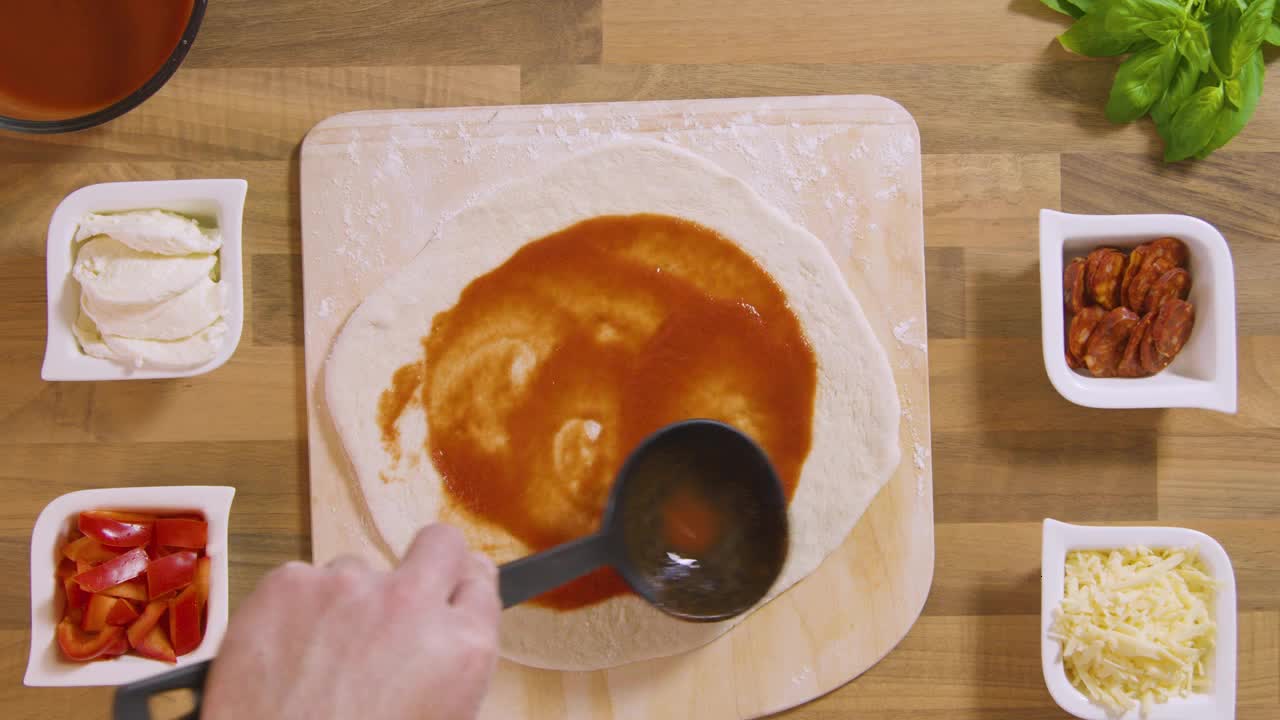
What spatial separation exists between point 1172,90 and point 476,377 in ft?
4.37

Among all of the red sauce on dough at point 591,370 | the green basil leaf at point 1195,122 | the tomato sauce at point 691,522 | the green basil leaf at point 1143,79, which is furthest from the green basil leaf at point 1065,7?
the tomato sauce at point 691,522

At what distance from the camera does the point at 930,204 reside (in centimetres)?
158

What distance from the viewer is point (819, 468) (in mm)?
1521

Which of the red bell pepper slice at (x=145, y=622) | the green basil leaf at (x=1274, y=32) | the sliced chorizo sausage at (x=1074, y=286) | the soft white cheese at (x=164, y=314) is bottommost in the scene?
the red bell pepper slice at (x=145, y=622)

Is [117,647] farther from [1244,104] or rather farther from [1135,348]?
[1244,104]

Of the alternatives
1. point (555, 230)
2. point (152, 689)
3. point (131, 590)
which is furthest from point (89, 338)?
point (555, 230)

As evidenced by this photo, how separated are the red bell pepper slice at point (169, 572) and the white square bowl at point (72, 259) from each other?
300mm

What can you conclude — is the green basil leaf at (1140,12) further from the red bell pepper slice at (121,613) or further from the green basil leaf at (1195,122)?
the red bell pepper slice at (121,613)

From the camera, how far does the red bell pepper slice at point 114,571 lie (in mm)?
1398

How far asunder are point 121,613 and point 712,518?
3.24 feet

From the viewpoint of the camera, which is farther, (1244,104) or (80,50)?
(1244,104)

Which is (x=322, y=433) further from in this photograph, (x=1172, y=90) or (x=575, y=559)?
(x=1172, y=90)

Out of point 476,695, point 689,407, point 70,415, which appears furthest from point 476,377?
point 70,415

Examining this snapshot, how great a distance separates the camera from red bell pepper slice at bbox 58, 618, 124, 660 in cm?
140
